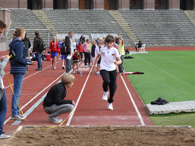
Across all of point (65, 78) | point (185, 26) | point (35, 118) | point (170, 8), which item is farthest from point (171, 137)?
point (170, 8)

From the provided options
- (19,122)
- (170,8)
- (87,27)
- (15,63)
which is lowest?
(19,122)

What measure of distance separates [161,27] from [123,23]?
21.1 ft

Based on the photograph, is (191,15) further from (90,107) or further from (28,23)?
(90,107)

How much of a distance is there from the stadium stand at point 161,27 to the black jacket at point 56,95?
4381 cm

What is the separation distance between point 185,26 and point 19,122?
51883 mm

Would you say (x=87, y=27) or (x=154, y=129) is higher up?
(x=87, y=27)

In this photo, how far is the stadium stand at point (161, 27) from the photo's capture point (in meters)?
51.3

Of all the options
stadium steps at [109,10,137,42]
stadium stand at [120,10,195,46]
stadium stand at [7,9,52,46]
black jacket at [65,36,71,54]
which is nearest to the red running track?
black jacket at [65,36,71,54]

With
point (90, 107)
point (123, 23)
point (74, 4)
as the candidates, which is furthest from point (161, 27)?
point (90, 107)

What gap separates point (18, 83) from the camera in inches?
312

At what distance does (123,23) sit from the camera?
55031 millimetres

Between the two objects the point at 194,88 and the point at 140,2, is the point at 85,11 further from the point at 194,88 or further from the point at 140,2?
the point at 194,88

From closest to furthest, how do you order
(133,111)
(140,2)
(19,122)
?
(19,122)
(133,111)
(140,2)

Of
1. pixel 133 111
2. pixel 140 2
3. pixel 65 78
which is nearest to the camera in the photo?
pixel 65 78
